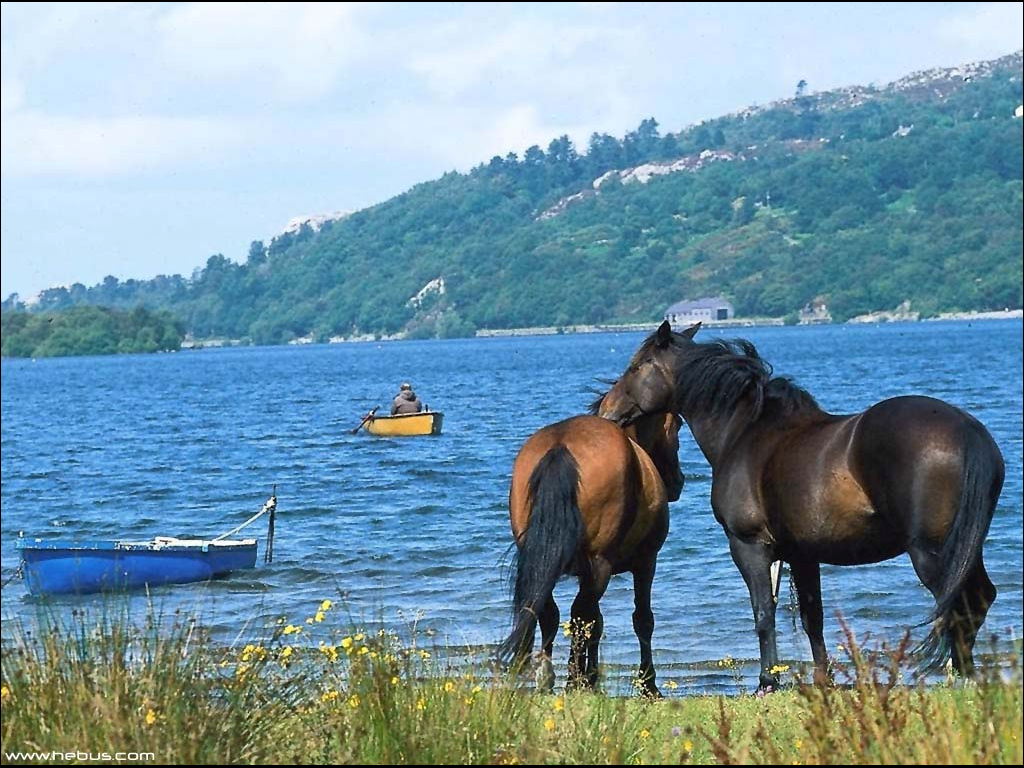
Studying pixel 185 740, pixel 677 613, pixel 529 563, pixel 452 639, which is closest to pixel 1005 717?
pixel 185 740

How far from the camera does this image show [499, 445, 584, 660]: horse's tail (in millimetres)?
9727

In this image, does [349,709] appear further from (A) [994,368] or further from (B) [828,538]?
(A) [994,368]

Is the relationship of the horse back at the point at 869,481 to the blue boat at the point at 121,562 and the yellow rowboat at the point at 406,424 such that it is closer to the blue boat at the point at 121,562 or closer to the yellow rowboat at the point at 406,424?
the blue boat at the point at 121,562

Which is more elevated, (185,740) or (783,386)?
(783,386)

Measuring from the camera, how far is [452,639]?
1535 centimetres

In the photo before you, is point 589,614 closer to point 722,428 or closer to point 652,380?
point 722,428

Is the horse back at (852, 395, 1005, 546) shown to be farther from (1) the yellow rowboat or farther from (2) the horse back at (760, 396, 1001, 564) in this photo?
(1) the yellow rowboat

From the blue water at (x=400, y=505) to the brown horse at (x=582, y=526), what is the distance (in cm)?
73

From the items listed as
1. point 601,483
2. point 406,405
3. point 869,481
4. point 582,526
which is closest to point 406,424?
point 406,405

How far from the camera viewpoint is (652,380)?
10766 mm

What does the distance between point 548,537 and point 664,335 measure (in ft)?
5.72

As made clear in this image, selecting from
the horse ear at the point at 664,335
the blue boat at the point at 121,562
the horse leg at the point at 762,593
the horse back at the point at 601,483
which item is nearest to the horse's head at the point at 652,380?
the horse ear at the point at 664,335

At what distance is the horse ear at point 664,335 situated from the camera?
10469 mm

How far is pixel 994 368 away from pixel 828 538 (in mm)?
80821
